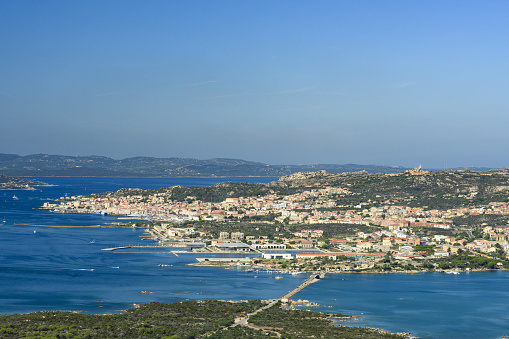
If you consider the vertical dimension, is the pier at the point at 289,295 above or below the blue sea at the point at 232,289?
above

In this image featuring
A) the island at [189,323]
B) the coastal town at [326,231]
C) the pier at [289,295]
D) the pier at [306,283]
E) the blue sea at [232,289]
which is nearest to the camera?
the island at [189,323]

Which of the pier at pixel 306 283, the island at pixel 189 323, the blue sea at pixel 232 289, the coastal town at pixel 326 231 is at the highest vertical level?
the coastal town at pixel 326 231

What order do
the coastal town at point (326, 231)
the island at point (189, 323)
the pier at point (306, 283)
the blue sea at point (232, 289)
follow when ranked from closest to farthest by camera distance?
the island at point (189, 323)
the blue sea at point (232, 289)
the pier at point (306, 283)
the coastal town at point (326, 231)

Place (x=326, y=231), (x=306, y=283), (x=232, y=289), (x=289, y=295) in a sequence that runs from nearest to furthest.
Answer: (x=289, y=295)
(x=232, y=289)
(x=306, y=283)
(x=326, y=231)

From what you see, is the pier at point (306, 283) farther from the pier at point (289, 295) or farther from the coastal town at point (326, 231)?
the coastal town at point (326, 231)

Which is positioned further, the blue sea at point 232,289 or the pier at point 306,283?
the pier at point 306,283

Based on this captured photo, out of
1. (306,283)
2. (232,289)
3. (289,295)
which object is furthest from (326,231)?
(289,295)

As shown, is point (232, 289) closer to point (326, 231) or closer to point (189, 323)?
point (189, 323)

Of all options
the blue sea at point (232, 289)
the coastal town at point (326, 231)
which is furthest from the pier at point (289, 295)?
the coastal town at point (326, 231)
